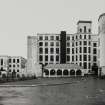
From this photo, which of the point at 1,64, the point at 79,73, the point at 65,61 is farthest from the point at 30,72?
the point at 1,64

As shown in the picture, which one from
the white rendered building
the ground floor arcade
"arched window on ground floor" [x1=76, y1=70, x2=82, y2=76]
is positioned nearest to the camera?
the ground floor arcade

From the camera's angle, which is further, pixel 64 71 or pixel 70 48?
pixel 70 48

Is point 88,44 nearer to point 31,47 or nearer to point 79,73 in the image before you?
point 79,73

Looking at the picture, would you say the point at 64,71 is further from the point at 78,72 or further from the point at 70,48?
the point at 70,48

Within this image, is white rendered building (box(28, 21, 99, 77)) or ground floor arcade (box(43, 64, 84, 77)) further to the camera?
white rendered building (box(28, 21, 99, 77))

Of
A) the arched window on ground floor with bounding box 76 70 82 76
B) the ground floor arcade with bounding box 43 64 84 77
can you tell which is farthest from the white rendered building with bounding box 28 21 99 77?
the ground floor arcade with bounding box 43 64 84 77

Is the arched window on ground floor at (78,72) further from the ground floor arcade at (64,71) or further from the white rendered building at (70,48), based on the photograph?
the white rendered building at (70,48)

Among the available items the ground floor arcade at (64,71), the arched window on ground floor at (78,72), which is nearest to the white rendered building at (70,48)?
the arched window on ground floor at (78,72)

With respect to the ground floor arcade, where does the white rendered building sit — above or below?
above

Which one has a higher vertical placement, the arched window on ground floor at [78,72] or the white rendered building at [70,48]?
the white rendered building at [70,48]

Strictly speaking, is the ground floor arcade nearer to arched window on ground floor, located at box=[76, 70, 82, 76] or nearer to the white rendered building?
arched window on ground floor, located at box=[76, 70, 82, 76]

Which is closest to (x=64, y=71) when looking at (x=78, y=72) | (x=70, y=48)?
(x=78, y=72)

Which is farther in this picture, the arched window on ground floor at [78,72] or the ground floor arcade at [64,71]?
the arched window on ground floor at [78,72]

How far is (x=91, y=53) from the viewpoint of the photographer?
4456 inches
